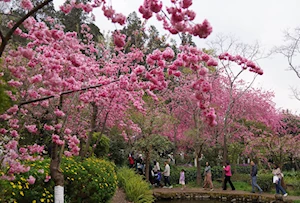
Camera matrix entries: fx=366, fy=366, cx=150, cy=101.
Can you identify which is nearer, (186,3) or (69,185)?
(186,3)

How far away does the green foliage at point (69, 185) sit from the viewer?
5.91 meters

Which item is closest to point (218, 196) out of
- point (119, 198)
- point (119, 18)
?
point (119, 198)

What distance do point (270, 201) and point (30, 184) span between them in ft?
32.8

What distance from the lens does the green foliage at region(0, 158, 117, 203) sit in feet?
19.4

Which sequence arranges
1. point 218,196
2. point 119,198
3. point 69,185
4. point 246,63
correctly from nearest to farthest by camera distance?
point 246,63, point 69,185, point 119,198, point 218,196

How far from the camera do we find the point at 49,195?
6.71 metres

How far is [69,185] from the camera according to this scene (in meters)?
7.79

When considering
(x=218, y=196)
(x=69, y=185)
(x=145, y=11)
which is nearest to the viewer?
(x=145, y=11)

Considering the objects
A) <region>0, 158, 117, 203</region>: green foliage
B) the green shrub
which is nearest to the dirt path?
<region>0, 158, 117, 203</region>: green foliage

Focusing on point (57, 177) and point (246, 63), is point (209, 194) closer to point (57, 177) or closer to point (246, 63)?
point (57, 177)

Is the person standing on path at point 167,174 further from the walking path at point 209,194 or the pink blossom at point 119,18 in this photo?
the pink blossom at point 119,18

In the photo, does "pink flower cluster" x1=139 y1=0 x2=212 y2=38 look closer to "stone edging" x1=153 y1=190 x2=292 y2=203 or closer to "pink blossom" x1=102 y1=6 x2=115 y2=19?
"pink blossom" x1=102 y1=6 x2=115 y2=19

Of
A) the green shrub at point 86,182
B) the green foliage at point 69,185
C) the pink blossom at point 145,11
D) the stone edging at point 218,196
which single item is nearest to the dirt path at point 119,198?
the green foliage at point 69,185

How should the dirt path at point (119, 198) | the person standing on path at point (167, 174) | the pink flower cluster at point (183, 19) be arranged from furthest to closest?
the person standing on path at point (167, 174), the dirt path at point (119, 198), the pink flower cluster at point (183, 19)
